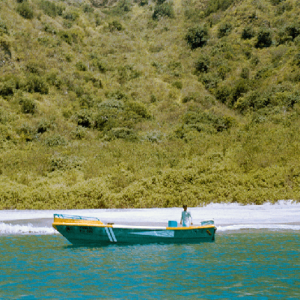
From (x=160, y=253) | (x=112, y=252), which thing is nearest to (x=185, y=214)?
(x=160, y=253)

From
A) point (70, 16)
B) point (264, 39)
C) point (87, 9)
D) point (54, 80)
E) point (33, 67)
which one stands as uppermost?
point (87, 9)

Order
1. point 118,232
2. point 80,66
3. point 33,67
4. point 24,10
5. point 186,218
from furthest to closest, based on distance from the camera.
Result: point 24,10 → point 80,66 → point 33,67 → point 186,218 → point 118,232

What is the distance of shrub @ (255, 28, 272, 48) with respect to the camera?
5688 centimetres

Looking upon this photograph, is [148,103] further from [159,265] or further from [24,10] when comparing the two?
[159,265]

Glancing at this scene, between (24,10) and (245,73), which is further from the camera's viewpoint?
(24,10)

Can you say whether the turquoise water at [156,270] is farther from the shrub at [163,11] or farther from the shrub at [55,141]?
the shrub at [163,11]

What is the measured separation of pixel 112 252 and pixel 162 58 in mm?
55499

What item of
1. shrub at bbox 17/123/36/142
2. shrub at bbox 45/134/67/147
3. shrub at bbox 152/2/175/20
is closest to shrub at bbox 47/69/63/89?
shrub at bbox 17/123/36/142

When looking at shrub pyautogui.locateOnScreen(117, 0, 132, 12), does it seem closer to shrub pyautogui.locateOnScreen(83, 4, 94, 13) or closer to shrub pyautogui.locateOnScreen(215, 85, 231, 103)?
shrub pyautogui.locateOnScreen(83, 4, 94, 13)

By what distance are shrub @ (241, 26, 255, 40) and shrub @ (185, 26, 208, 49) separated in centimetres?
701

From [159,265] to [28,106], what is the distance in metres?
36.0

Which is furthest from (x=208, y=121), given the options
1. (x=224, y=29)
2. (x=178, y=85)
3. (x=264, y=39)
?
(x=224, y=29)

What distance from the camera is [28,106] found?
138 ft

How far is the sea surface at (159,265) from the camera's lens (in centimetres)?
Answer: 843
